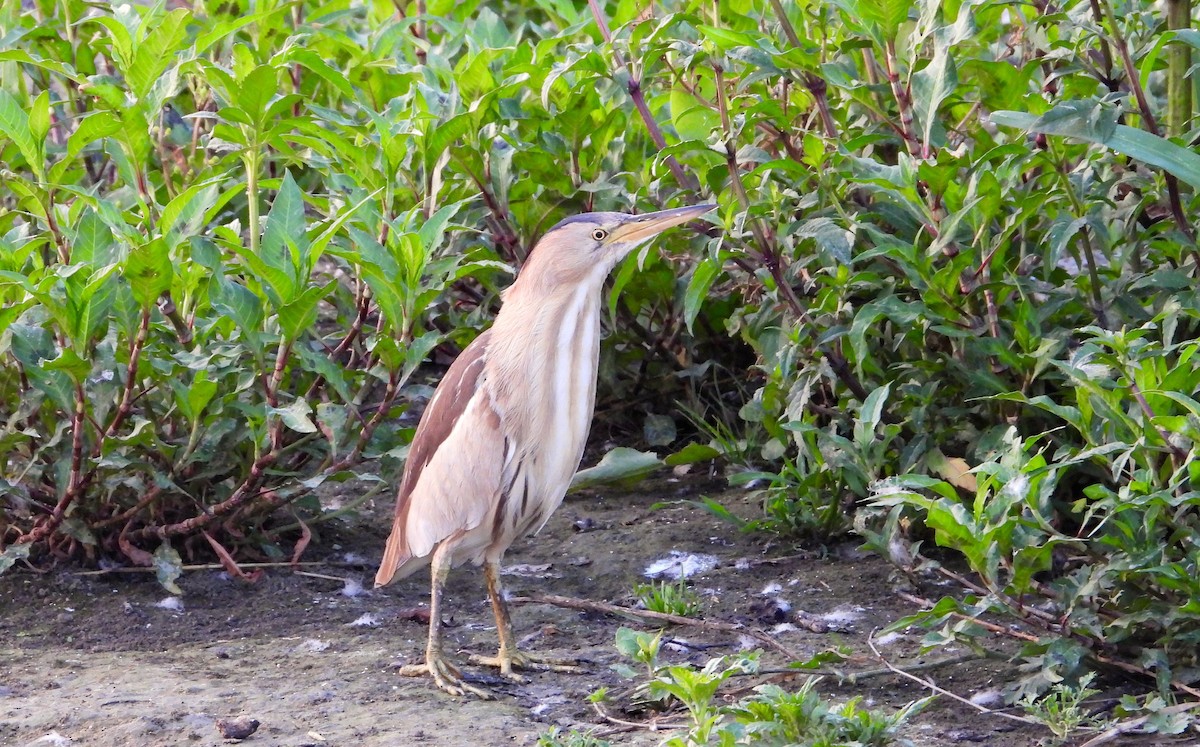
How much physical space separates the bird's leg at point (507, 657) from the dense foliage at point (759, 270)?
0.56 metres

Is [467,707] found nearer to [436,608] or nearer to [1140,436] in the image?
[436,608]

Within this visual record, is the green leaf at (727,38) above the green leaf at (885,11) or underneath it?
underneath

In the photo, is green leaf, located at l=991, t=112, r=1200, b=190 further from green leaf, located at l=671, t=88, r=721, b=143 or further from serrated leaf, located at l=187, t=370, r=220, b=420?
serrated leaf, located at l=187, t=370, r=220, b=420

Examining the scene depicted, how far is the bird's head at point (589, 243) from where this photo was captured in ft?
12.2

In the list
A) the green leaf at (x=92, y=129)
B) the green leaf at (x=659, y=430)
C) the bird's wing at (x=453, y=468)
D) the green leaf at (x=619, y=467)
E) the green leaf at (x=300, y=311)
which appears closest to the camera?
the green leaf at (x=300, y=311)

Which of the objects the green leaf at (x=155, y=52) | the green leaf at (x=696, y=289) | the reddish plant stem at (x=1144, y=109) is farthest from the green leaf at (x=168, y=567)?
the reddish plant stem at (x=1144, y=109)

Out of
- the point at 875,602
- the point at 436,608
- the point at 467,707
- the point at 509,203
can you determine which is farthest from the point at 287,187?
the point at 875,602

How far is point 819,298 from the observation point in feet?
13.0

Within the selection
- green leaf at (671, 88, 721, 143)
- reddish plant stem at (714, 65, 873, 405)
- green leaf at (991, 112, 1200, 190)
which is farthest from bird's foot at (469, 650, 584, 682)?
green leaf at (991, 112, 1200, 190)

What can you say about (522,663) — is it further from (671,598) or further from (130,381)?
(130,381)

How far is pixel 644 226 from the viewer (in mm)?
3719

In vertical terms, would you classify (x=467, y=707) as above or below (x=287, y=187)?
below

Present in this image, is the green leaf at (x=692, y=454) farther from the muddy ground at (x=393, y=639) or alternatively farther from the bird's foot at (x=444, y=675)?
the bird's foot at (x=444, y=675)

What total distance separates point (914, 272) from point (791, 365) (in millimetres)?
497
